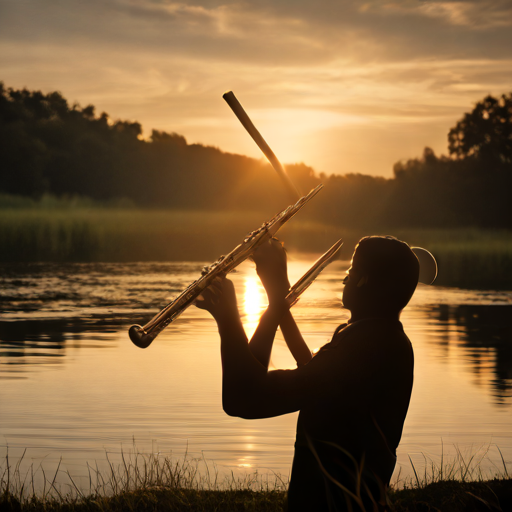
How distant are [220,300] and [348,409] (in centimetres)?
68

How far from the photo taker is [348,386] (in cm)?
321

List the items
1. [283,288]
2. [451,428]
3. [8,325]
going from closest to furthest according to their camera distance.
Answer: [283,288] < [451,428] < [8,325]

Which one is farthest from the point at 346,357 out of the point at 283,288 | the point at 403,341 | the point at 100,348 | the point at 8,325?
the point at 8,325

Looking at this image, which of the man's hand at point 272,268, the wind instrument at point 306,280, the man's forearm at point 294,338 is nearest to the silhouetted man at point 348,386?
the wind instrument at point 306,280

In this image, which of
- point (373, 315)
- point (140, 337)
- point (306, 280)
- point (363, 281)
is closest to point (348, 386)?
point (373, 315)

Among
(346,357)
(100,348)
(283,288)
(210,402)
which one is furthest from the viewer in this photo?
(100,348)

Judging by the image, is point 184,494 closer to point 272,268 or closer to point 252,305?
point 272,268

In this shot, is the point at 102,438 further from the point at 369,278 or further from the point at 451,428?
the point at 369,278

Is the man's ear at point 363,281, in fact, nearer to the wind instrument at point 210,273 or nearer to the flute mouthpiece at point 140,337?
the wind instrument at point 210,273

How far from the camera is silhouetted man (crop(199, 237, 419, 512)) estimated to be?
322 centimetres

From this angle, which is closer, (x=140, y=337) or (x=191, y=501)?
(x=140, y=337)

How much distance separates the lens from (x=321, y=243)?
566ft

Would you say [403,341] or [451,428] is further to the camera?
[451,428]

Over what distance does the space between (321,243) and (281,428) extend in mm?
160618
